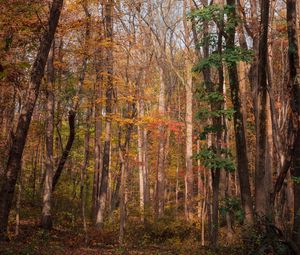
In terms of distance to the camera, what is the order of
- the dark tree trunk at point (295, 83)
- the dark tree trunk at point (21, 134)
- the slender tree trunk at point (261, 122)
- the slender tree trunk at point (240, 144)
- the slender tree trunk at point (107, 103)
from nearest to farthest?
the dark tree trunk at point (21, 134), the dark tree trunk at point (295, 83), the slender tree trunk at point (261, 122), the slender tree trunk at point (240, 144), the slender tree trunk at point (107, 103)

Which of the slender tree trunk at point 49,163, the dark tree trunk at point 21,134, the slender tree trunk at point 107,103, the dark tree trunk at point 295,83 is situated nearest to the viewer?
the dark tree trunk at point 21,134

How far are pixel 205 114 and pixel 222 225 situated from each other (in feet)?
46.9

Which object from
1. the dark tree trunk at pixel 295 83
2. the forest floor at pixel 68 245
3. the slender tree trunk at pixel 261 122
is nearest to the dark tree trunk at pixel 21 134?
the forest floor at pixel 68 245

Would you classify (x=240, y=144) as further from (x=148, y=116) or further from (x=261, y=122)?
(x=148, y=116)

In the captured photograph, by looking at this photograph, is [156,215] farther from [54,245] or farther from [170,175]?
[170,175]

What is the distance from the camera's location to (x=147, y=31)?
71.7 feet

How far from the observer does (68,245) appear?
1294 centimetres

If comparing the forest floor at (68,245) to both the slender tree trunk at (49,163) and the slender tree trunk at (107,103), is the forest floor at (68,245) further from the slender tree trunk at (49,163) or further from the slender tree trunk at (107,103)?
the slender tree trunk at (107,103)

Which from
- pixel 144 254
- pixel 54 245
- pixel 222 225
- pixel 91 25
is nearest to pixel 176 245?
pixel 144 254

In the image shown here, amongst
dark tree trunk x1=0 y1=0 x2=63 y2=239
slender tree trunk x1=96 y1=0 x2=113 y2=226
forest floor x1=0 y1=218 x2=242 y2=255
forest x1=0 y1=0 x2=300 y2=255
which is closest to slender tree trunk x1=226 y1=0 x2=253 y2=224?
forest x1=0 y1=0 x2=300 y2=255

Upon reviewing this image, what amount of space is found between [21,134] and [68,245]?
17.3 ft

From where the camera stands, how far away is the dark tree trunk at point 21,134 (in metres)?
9.23

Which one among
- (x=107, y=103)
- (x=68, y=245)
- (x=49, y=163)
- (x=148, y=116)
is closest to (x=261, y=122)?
(x=148, y=116)

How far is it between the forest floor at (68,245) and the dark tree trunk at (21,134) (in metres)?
0.91
